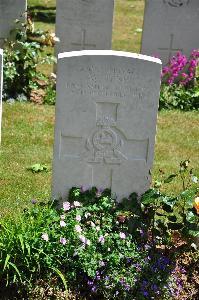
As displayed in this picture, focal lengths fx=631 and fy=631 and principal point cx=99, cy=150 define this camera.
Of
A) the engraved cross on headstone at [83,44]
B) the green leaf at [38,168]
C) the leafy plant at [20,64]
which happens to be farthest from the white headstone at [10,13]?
the green leaf at [38,168]

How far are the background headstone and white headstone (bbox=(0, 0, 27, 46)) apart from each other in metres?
4.26

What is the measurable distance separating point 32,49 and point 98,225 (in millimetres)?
4336

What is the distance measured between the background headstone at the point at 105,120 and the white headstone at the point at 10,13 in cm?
426

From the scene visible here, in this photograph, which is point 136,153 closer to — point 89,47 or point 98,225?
point 98,225

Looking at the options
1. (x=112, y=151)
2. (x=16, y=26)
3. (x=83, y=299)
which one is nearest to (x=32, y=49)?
(x=16, y=26)

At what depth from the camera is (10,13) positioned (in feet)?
29.3

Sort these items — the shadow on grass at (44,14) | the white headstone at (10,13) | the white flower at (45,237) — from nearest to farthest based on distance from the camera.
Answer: the white flower at (45,237) → the white headstone at (10,13) → the shadow on grass at (44,14)

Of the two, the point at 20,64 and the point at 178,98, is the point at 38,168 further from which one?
the point at 178,98

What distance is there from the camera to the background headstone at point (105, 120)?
15.9 ft

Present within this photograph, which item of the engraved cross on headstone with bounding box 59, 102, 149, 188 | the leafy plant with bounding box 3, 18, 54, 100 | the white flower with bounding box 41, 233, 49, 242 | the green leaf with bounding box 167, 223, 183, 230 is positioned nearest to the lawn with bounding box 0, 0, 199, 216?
the leafy plant with bounding box 3, 18, 54, 100

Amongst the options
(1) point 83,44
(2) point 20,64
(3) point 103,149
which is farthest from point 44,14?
(3) point 103,149

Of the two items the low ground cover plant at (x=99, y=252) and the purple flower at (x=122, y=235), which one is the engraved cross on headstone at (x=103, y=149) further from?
the purple flower at (x=122, y=235)

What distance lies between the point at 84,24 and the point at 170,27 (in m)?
1.24

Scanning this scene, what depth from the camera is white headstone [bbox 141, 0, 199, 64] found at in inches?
350
